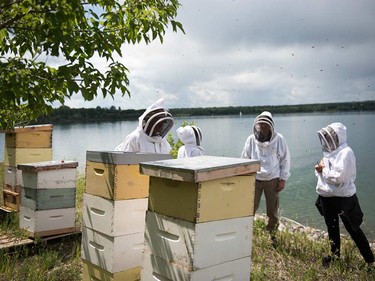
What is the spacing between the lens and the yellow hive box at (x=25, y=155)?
644cm

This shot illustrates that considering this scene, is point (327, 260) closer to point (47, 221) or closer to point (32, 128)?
point (47, 221)

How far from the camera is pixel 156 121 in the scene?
15.8 ft

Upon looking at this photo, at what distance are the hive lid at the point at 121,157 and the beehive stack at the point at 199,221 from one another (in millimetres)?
392

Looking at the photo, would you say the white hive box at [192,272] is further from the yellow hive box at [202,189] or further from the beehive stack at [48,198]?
the beehive stack at [48,198]

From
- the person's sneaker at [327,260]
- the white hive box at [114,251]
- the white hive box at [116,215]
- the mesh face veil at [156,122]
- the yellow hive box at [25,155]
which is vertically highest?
the mesh face veil at [156,122]

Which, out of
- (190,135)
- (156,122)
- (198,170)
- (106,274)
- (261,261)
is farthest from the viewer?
(190,135)

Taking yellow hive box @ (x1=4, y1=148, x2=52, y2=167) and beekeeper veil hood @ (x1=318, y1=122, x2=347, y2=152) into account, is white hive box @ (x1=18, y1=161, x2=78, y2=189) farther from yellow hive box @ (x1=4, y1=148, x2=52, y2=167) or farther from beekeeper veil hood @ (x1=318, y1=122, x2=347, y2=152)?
beekeeper veil hood @ (x1=318, y1=122, x2=347, y2=152)

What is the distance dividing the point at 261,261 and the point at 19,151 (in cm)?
440

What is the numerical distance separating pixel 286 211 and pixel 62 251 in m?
9.79

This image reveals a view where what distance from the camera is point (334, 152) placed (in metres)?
4.96

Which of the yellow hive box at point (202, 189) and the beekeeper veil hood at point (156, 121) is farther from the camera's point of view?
the beekeeper veil hood at point (156, 121)

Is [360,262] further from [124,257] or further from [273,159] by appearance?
[124,257]

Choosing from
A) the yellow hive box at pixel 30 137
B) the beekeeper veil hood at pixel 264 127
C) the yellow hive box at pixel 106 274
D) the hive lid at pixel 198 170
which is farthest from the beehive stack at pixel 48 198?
the beekeeper veil hood at pixel 264 127

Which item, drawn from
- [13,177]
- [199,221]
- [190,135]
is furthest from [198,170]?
[13,177]
